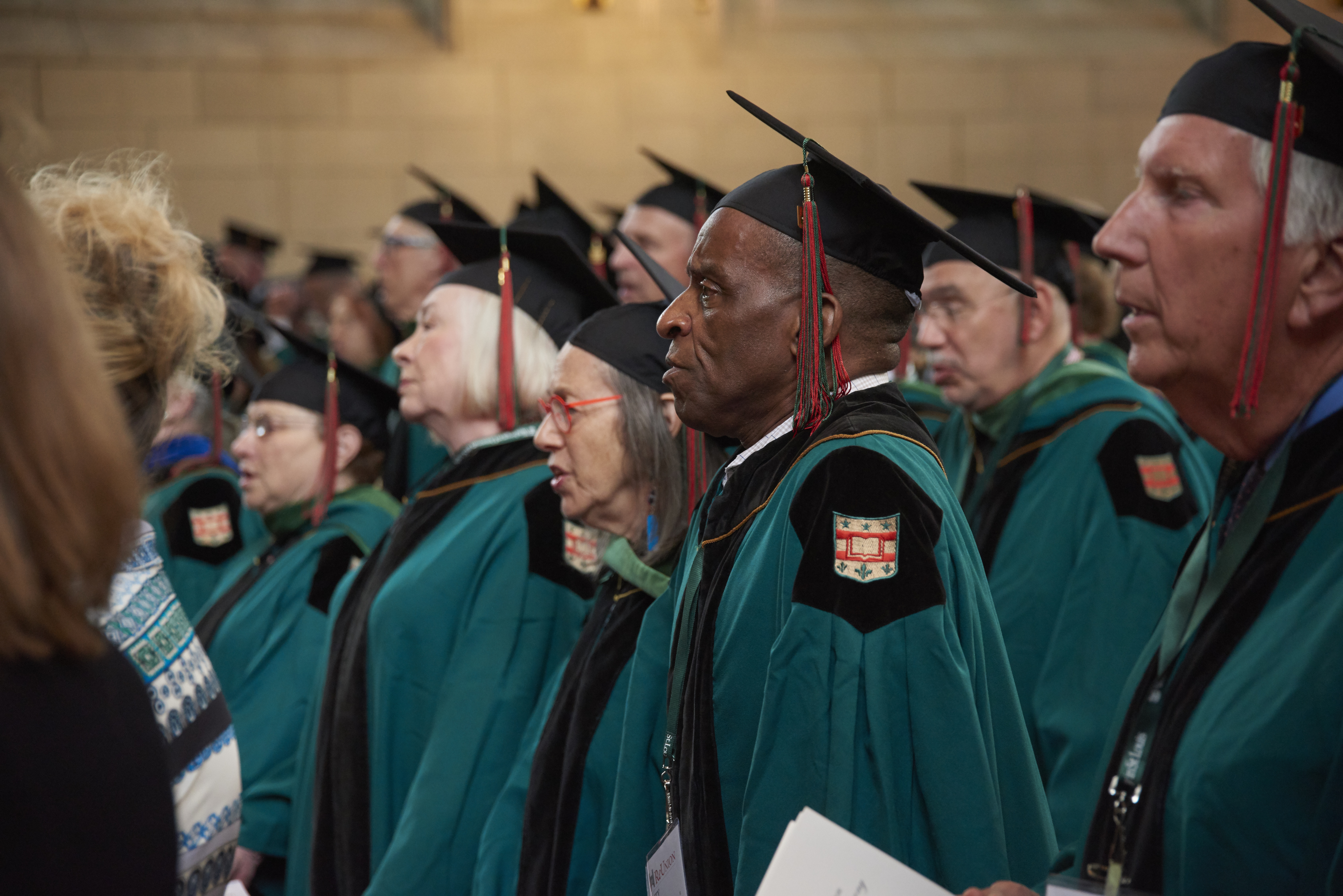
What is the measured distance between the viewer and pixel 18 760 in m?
1.04

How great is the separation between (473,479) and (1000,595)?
1481mm

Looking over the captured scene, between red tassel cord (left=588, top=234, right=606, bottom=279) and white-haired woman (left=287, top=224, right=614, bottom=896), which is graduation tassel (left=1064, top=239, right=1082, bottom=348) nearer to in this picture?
white-haired woman (left=287, top=224, right=614, bottom=896)

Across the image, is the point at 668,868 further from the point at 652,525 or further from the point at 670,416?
the point at 670,416

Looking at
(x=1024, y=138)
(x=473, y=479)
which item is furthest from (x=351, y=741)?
(x=1024, y=138)

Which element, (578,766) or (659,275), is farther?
(659,275)

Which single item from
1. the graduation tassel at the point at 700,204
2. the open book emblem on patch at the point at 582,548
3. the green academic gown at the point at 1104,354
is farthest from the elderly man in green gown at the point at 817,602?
the graduation tassel at the point at 700,204

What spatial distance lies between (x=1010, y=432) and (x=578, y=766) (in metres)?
1.90

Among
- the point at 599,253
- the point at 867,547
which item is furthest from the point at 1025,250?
the point at 599,253

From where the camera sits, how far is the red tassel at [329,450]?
416 cm

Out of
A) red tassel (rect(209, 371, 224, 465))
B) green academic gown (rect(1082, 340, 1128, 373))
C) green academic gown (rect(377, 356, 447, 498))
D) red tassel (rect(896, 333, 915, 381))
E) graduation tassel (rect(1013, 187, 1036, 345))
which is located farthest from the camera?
green academic gown (rect(377, 356, 447, 498))

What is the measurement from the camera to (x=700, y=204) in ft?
17.0

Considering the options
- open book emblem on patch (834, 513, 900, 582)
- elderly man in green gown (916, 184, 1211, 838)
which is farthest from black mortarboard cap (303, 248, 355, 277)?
open book emblem on patch (834, 513, 900, 582)

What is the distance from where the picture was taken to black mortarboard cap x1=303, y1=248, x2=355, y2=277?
28.2 feet

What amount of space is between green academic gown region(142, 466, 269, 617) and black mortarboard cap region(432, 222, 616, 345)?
193 centimetres
